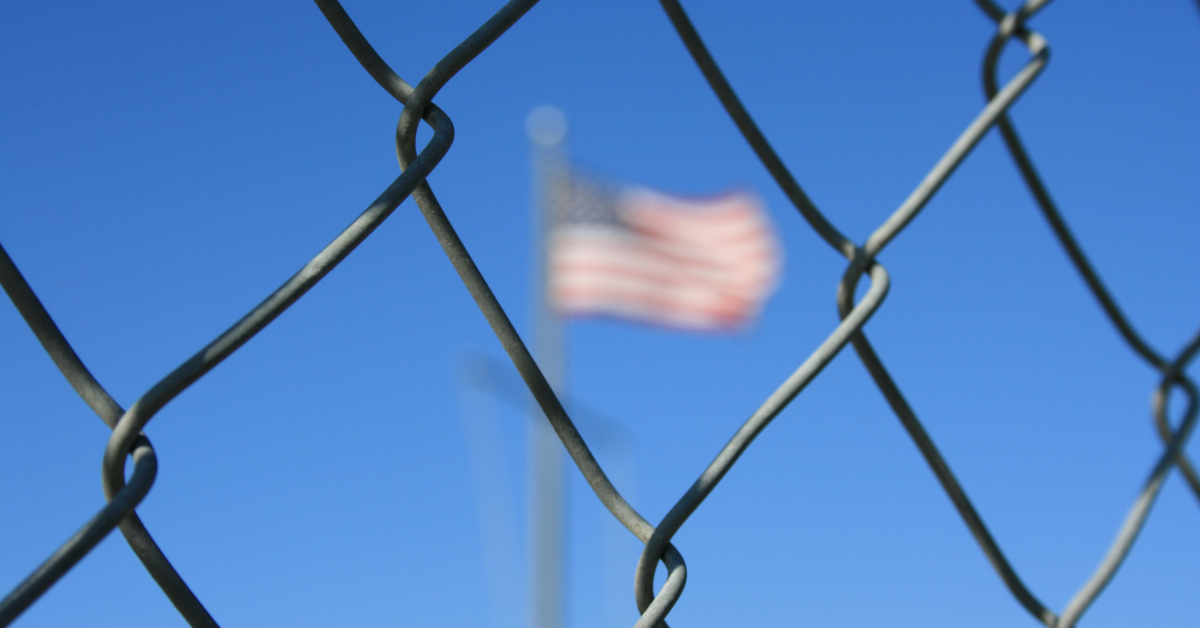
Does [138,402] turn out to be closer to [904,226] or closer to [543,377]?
[543,377]

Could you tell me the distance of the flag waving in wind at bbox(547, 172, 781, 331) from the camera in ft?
17.7

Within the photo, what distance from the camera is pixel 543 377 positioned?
1.44 ft

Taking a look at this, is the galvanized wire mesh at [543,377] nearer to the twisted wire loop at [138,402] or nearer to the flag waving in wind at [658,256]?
the twisted wire loop at [138,402]

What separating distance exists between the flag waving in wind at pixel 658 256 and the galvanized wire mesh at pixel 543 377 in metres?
4.67

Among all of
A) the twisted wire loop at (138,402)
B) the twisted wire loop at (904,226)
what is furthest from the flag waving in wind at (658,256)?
the twisted wire loop at (138,402)

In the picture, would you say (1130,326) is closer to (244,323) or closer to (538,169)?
(244,323)

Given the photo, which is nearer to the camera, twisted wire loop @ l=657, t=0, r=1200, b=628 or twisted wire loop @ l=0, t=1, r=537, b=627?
twisted wire loop @ l=0, t=1, r=537, b=627

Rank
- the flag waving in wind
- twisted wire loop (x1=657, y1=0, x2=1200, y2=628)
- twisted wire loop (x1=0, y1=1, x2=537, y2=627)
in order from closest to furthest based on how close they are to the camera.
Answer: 1. twisted wire loop (x1=0, y1=1, x2=537, y2=627)
2. twisted wire loop (x1=657, y1=0, x2=1200, y2=628)
3. the flag waving in wind

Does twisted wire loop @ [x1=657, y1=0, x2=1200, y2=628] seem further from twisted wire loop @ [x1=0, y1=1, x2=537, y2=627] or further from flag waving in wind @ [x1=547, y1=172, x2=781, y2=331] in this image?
flag waving in wind @ [x1=547, y1=172, x2=781, y2=331]

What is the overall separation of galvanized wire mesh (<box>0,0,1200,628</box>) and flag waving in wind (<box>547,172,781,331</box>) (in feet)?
15.3

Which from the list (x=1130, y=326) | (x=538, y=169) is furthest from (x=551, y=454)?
(x=1130, y=326)

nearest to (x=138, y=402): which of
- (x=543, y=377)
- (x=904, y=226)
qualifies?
(x=543, y=377)

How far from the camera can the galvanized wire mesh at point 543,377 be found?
340 mm

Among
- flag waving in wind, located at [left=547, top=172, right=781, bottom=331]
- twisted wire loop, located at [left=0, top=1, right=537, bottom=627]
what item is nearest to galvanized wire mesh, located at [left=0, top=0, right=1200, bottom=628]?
twisted wire loop, located at [left=0, top=1, right=537, bottom=627]
